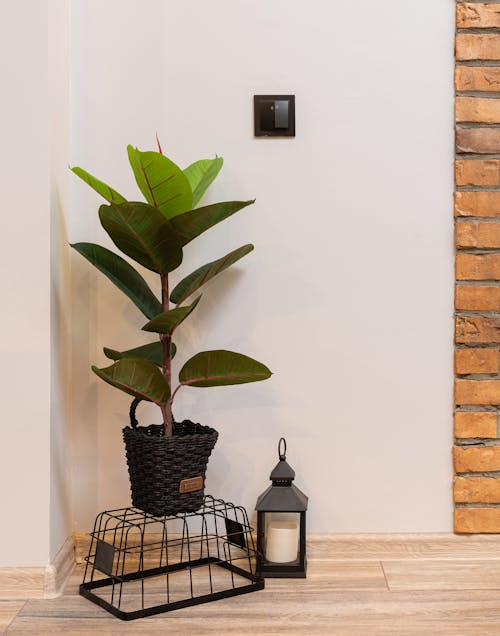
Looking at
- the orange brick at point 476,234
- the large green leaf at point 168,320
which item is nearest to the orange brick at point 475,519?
the orange brick at point 476,234

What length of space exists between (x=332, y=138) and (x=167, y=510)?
3.31ft

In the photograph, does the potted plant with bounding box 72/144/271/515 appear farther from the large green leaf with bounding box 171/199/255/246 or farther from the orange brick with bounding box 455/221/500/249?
the orange brick with bounding box 455/221/500/249

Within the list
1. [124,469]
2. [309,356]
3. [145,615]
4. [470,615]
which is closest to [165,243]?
[309,356]

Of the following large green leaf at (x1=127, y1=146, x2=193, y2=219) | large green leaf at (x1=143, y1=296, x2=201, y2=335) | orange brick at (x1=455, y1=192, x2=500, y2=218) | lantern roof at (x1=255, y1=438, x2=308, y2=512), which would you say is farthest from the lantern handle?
orange brick at (x1=455, y1=192, x2=500, y2=218)

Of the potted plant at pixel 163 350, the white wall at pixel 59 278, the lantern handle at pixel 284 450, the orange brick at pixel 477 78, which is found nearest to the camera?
the potted plant at pixel 163 350

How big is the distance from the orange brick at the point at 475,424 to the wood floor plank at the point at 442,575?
0.31m

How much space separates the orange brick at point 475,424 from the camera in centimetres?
192

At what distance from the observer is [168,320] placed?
1.61 m

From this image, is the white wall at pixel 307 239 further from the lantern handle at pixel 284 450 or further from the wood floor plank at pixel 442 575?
the wood floor plank at pixel 442 575

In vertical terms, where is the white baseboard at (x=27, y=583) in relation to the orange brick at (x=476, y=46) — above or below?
below

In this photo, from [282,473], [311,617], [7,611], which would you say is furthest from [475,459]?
[7,611]

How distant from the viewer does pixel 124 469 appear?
1932 millimetres

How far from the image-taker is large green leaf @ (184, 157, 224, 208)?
69.3 inches

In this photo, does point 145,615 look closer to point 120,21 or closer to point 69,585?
point 69,585
